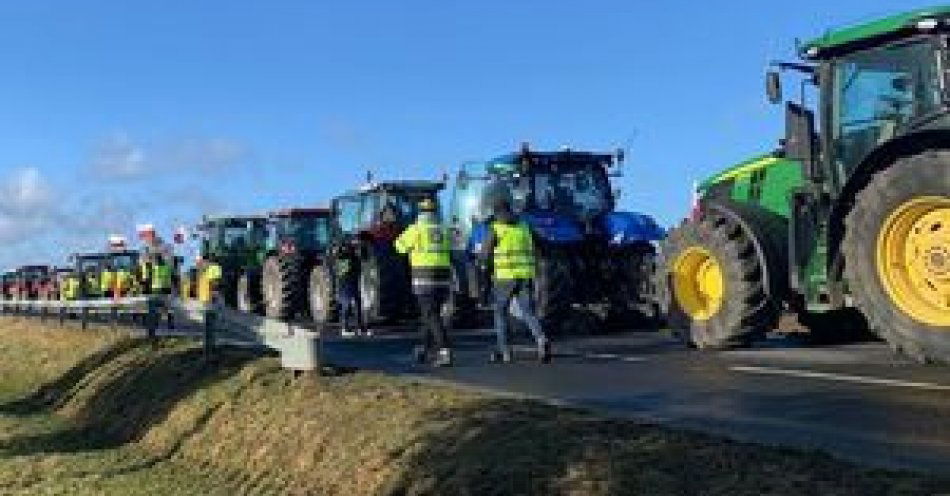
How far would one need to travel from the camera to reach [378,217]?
28656 millimetres

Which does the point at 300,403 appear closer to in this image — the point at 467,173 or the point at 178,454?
the point at 178,454

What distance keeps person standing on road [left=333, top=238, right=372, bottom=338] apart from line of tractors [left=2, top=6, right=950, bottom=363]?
273 millimetres

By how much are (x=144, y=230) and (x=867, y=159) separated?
2640 cm

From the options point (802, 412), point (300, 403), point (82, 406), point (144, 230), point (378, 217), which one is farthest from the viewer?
point (144, 230)

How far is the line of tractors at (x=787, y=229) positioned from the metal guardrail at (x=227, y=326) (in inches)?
102

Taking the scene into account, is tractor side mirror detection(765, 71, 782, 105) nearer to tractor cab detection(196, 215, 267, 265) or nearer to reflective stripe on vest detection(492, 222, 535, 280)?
reflective stripe on vest detection(492, 222, 535, 280)

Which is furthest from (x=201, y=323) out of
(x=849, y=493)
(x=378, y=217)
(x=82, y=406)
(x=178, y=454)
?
(x=849, y=493)

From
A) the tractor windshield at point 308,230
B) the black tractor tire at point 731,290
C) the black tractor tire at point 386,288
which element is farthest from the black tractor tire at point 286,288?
the black tractor tire at point 731,290

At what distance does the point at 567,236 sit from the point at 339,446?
10622 mm

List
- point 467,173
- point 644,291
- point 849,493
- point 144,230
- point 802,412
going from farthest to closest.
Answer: point 144,230, point 467,173, point 644,291, point 802,412, point 849,493

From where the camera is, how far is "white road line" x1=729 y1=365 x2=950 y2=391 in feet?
39.0

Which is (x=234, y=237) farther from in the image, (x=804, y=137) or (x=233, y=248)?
(x=804, y=137)

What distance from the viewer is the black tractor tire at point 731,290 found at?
16047 mm

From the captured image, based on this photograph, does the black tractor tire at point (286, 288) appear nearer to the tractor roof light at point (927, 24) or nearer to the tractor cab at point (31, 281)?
the tractor roof light at point (927, 24)
